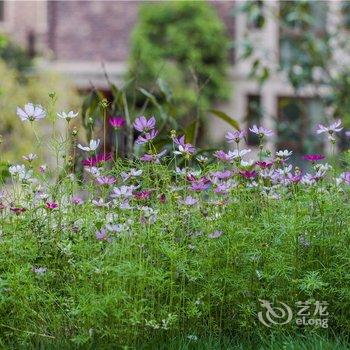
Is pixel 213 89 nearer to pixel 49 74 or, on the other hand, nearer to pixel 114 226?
pixel 49 74

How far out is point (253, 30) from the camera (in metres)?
18.0

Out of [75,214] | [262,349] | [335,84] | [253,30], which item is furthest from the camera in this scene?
[253,30]

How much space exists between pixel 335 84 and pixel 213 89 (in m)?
8.46

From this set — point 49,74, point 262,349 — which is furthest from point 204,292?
point 49,74

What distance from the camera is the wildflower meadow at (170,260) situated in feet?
9.38

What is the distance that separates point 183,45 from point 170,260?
1410cm

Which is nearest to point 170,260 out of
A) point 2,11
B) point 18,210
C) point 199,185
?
point 199,185

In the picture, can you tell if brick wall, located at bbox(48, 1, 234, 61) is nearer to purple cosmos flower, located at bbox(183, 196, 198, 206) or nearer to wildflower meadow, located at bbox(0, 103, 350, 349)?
wildflower meadow, located at bbox(0, 103, 350, 349)

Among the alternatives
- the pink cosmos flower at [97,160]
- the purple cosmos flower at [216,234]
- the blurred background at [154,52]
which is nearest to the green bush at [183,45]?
the blurred background at [154,52]

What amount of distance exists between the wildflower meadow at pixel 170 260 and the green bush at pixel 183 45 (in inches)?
524

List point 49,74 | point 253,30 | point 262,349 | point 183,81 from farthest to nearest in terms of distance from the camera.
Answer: point 253,30, point 183,81, point 49,74, point 262,349

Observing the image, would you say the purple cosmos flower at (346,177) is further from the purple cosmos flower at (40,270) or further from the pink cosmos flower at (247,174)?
the purple cosmos flower at (40,270)

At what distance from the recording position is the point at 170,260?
9.68 feet

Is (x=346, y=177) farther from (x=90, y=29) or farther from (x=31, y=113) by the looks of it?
(x=90, y=29)
